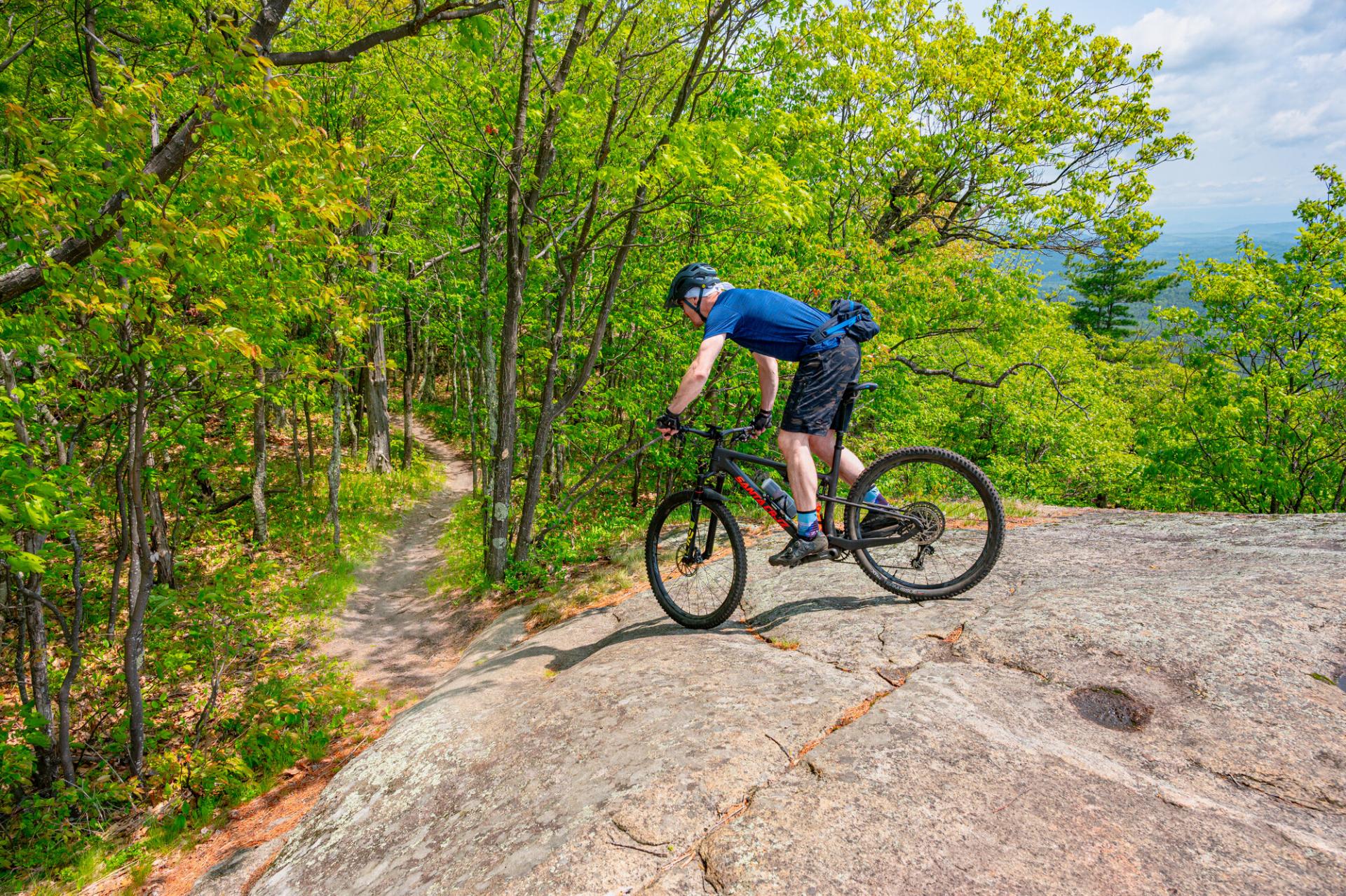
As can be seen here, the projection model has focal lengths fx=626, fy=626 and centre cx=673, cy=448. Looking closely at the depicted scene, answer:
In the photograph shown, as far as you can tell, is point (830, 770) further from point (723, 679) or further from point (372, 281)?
point (372, 281)

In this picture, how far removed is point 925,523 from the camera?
182 inches

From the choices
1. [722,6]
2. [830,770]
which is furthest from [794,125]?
[830,770]

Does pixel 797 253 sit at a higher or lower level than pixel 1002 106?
lower

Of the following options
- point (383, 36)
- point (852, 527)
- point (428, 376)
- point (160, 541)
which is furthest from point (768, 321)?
point (428, 376)

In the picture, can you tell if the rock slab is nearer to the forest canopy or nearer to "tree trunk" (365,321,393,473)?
the forest canopy

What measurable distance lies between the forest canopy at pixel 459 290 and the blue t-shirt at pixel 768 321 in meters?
2.30

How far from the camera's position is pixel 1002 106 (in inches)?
561

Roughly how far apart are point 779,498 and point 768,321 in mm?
1348

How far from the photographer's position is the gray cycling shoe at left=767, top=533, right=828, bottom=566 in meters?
4.57

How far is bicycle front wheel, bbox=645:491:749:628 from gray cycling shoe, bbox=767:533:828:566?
335 millimetres

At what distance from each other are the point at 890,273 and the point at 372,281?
34.1 feet

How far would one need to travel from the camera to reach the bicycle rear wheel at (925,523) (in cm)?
452

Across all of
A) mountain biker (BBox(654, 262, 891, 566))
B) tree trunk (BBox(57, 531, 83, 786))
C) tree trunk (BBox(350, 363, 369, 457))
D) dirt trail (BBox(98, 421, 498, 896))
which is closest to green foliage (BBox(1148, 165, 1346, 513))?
mountain biker (BBox(654, 262, 891, 566))

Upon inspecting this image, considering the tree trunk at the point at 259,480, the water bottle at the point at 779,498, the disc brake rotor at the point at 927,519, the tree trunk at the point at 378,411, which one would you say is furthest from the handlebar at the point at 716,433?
the tree trunk at the point at 378,411
